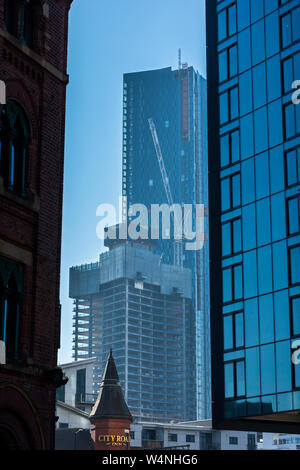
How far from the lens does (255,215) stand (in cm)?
5022

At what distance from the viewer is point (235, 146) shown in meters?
53.3

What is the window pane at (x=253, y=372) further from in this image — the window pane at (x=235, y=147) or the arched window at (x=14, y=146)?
the arched window at (x=14, y=146)

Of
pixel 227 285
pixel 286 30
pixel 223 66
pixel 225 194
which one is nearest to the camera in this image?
pixel 286 30

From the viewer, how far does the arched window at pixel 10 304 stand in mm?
20328

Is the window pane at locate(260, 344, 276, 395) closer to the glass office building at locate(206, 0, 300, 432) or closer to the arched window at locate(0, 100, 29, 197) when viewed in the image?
the glass office building at locate(206, 0, 300, 432)

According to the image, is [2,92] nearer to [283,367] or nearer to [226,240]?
[283,367]

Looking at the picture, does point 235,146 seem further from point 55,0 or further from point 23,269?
point 23,269

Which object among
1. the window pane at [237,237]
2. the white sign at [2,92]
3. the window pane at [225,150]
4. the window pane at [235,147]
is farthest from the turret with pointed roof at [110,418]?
the white sign at [2,92]

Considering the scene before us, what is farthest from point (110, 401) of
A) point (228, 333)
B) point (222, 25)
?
point (222, 25)

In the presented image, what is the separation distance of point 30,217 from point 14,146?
1.94 meters

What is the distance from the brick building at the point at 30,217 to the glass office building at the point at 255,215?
26.0m

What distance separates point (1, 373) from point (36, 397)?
1628mm

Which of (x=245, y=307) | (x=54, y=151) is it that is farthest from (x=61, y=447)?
(x=54, y=151)

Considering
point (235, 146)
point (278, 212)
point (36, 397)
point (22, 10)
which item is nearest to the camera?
point (36, 397)
